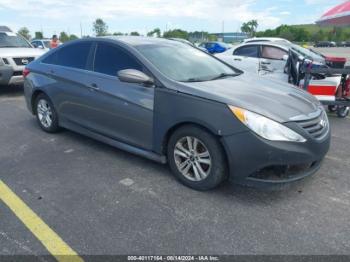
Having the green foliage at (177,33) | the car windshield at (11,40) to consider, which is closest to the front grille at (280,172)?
the car windshield at (11,40)

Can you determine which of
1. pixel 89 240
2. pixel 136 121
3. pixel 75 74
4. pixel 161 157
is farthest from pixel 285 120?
pixel 75 74

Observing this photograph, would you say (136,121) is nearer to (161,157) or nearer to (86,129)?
(161,157)

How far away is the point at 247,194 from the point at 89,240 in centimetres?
165

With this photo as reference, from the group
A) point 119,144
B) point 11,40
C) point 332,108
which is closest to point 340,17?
point 332,108

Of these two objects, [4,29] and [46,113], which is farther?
[4,29]

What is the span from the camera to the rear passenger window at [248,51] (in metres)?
8.86

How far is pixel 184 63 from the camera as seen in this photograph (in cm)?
400

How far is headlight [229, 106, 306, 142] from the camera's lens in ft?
9.52

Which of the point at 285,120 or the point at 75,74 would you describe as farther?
the point at 75,74

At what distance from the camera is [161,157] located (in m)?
3.67

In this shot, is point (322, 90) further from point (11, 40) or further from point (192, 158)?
point (11, 40)

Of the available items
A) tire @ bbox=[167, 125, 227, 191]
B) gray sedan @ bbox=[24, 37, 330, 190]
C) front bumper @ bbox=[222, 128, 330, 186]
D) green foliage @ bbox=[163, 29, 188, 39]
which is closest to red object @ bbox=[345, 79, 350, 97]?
gray sedan @ bbox=[24, 37, 330, 190]

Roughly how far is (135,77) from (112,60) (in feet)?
Result: 2.48

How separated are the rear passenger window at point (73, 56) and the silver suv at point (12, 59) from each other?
3.92 meters
